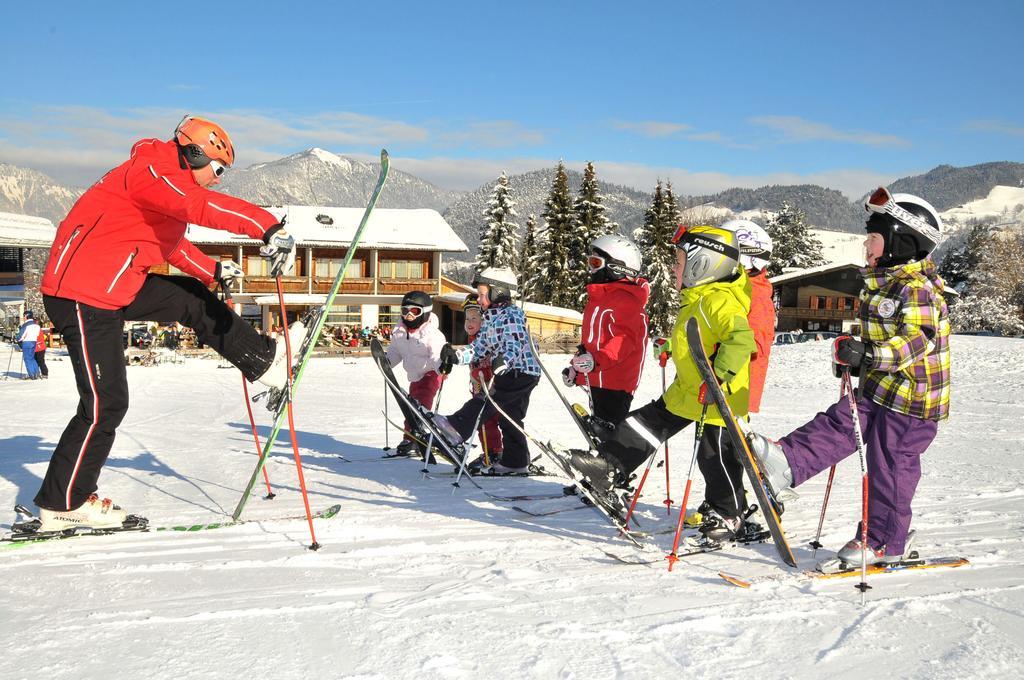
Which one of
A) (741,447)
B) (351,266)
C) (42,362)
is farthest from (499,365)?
(351,266)

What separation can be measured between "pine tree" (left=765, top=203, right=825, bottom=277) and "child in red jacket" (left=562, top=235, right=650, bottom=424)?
55.0 meters

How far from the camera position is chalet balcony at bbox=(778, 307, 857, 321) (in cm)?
4415

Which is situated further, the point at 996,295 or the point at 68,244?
the point at 996,295

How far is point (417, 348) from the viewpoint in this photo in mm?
7238

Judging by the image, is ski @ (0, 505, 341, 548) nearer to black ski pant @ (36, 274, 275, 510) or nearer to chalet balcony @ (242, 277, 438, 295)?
black ski pant @ (36, 274, 275, 510)

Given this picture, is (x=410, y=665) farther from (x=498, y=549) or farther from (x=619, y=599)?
(x=498, y=549)

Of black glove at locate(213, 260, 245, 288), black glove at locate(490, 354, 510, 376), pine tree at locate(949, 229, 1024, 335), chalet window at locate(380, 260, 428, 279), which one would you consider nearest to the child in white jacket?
black glove at locate(490, 354, 510, 376)

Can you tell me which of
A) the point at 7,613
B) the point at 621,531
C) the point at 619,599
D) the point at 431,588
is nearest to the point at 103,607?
the point at 7,613

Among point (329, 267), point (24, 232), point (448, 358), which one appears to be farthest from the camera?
point (24, 232)

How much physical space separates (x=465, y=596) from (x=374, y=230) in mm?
36394

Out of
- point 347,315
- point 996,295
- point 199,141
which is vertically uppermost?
point 996,295

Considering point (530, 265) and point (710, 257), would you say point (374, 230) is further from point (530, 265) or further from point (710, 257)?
point (710, 257)

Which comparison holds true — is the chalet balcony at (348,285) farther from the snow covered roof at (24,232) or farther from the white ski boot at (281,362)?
the white ski boot at (281,362)

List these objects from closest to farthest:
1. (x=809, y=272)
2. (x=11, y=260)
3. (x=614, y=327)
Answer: (x=614, y=327), (x=11, y=260), (x=809, y=272)
